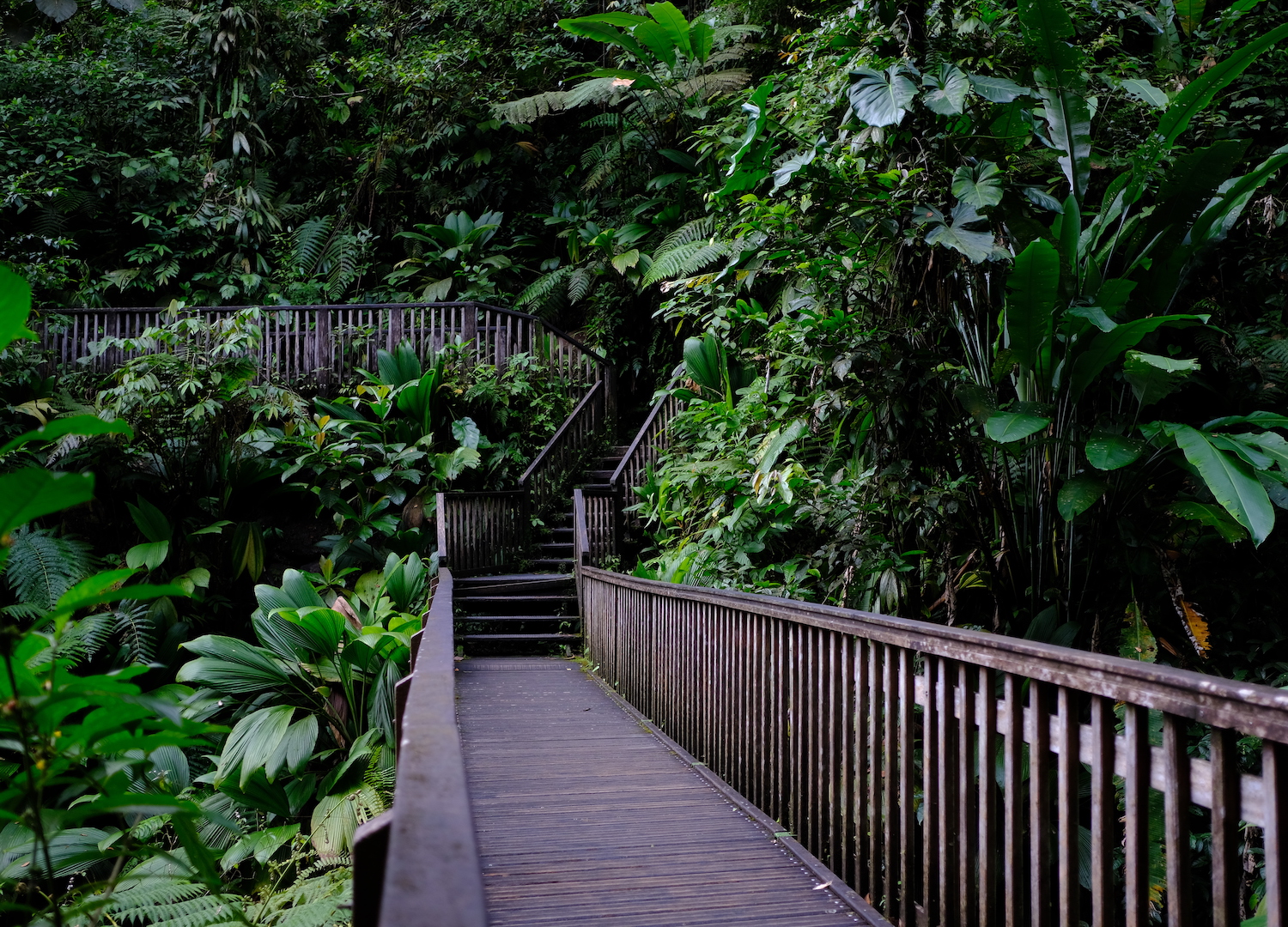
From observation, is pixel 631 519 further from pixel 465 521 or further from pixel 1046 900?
pixel 1046 900

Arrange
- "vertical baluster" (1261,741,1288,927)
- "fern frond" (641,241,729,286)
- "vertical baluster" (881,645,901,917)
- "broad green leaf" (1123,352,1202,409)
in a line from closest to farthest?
"vertical baluster" (1261,741,1288,927)
"vertical baluster" (881,645,901,917)
"broad green leaf" (1123,352,1202,409)
"fern frond" (641,241,729,286)

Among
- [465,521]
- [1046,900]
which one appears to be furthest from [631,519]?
[1046,900]

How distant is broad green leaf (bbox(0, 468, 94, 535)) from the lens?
105 centimetres

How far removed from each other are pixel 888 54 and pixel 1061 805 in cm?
385

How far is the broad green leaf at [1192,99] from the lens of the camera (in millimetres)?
3477

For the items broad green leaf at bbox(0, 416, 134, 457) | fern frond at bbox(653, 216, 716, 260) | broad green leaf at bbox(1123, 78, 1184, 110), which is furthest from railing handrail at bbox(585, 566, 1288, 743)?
fern frond at bbox(653, 216, 716, 260)

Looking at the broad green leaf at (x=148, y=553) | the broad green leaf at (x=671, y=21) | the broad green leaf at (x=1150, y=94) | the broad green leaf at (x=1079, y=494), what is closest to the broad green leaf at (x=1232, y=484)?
the broad green leaf at (x=1079, y=494)

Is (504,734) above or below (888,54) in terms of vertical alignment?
below

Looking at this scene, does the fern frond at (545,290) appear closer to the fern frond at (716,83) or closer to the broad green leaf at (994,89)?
the fern frond at (716,83)

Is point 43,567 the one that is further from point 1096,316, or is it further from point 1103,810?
point 1103,810

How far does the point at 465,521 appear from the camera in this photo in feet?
29.5

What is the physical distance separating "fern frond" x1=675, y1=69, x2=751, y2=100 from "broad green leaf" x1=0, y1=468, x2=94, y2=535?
11351 mm

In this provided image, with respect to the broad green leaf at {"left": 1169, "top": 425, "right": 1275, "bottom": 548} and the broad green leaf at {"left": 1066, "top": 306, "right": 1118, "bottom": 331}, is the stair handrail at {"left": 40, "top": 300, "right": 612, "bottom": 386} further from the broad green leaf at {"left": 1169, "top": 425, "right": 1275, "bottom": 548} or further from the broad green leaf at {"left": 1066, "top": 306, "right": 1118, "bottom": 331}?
the broad green leaf at {"left": 1169, "top": 425, "right": 1275, "bottom": 548}

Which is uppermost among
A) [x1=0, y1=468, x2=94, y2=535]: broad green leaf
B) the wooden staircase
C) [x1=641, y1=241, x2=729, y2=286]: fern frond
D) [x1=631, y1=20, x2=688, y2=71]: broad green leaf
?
[x1=631, y1=20, x2=688, y2=71]: broad green leaf
